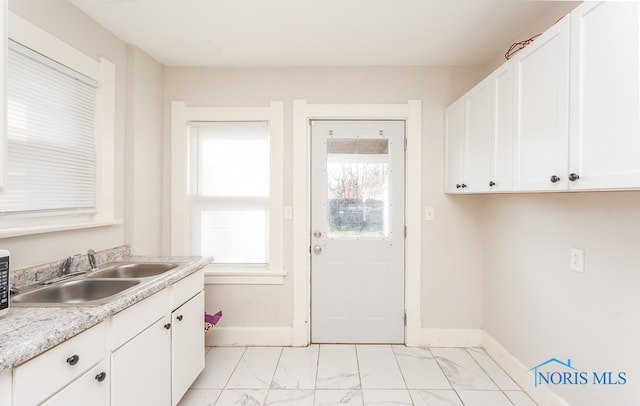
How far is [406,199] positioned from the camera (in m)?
2.80

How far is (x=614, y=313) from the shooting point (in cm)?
150

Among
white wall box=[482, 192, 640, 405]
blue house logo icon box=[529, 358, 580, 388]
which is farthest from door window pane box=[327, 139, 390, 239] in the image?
blue house logo icon box=[529, 358, 580, 388]

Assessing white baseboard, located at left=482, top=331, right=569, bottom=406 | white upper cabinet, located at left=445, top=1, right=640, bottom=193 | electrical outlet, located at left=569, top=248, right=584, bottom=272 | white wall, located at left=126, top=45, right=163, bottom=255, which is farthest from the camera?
white wall, located at left=126, top=45, right=163, bottom=255

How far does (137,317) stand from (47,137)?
3.73 ft

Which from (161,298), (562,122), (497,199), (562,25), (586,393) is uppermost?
(562,25)

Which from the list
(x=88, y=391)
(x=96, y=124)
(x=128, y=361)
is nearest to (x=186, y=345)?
(x=128, y=361)

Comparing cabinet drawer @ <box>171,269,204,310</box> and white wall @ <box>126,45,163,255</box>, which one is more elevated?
white wall @ <box>126,45,163,255</box>

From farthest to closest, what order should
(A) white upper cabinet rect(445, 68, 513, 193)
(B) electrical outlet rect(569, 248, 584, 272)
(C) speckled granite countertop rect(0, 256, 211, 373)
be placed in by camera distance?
(A) white upper cabinet rect(445, 68, 513, 193), (B) electrical outlet rect(569, 248, 584, 272), (C) speckled granite countertop rect(0, 256, 211, 373)

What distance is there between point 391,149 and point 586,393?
203 centimetres

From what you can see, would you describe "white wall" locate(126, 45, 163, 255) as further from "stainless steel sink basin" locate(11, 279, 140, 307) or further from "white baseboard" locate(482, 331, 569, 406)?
"white baseboard" locate(482, 331, 569, 406)

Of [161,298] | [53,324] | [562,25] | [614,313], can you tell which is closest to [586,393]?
[614,313]

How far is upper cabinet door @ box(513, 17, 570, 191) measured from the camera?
1324 millimetres

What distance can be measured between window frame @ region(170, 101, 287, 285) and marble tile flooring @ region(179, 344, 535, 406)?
0.64 meters

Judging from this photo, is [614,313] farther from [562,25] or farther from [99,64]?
[99,64]
